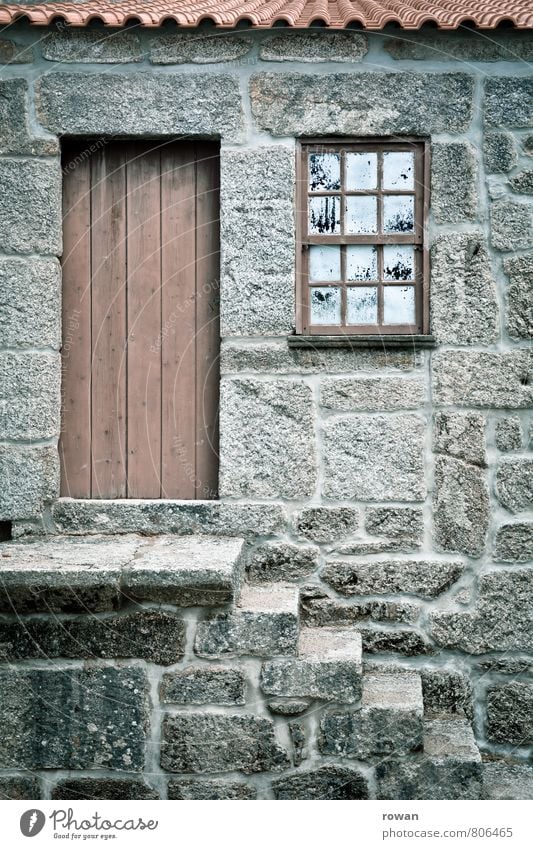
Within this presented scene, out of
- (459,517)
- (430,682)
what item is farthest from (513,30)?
(430,682)

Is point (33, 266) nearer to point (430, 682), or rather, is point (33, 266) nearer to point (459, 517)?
point (459, 517)

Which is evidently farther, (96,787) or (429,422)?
(429,422)

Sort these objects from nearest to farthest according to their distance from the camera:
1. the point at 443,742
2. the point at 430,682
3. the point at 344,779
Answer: the point at 344,779 < the point at 443,742 < the point at 430,682

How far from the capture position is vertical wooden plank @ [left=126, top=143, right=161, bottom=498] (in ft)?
14.6

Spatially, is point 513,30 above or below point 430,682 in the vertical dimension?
above

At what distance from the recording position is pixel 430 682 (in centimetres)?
422

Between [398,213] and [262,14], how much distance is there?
117 centimetres

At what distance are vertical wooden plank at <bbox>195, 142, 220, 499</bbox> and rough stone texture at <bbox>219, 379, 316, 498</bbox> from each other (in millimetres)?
145

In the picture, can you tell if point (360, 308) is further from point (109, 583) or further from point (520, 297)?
point (109, 583)

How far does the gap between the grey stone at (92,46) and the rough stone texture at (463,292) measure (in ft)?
5.69

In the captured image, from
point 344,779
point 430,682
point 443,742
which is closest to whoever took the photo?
point 344,779

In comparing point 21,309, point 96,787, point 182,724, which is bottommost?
point 96,787

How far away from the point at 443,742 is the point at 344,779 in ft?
1.86

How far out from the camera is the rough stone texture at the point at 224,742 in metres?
3.46
